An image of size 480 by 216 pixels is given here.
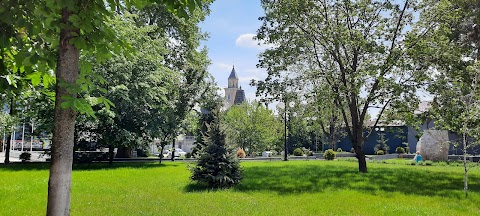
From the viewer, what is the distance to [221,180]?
10859 mm

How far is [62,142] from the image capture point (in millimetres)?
2836

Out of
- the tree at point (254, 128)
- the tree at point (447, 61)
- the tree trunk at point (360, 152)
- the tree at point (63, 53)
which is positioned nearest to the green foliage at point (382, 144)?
the tree at point (254, 128)

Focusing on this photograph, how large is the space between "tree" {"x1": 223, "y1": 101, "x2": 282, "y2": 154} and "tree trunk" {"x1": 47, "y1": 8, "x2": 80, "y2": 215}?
38276 mm

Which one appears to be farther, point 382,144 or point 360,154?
point 382,144

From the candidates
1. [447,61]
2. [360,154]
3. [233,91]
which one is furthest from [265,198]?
[233,91]

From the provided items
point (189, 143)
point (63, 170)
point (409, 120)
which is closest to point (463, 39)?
point (409, 120)

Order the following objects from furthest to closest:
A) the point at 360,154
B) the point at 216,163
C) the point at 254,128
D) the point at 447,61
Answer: the point at 254,128 < the point at 360,154 < the point at 447,61 < the point at 216,163

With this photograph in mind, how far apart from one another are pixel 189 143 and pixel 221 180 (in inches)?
2381

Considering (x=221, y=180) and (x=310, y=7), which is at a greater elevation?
(x=310, y=7)

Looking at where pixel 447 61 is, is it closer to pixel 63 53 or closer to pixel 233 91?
pixel 63 53

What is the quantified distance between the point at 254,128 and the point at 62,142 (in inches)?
1620

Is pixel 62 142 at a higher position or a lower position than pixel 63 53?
lower

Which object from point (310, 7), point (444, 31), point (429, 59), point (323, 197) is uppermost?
point (310, 7)

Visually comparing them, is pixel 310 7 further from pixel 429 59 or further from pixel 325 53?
pixel 429 59
